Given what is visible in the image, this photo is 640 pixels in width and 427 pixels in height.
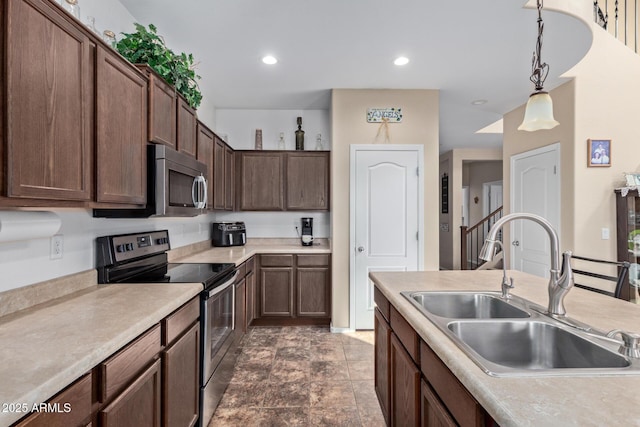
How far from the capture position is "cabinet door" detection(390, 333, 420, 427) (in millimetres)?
1289

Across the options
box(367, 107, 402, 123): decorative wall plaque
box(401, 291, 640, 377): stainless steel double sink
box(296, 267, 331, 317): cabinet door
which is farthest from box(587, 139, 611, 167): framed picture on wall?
box(296, 267, 331, 317): cabinet door

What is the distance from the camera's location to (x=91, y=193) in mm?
1366

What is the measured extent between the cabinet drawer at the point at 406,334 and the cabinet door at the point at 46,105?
150cm

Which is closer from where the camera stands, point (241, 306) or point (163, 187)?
point (163, 187)

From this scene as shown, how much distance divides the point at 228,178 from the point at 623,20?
15.1 feet

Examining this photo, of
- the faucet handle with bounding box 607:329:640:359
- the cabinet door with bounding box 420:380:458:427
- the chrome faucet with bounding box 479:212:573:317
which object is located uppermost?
the chrome faucet with bounding box 479:212:573:317

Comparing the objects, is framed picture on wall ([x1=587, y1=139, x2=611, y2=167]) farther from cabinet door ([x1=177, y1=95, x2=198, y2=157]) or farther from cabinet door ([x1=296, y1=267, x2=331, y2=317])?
cabinet door ([x1=177, y1=95, x2=198, y2=157])

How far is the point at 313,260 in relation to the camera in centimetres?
367

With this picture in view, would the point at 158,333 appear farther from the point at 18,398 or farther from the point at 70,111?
the point at 70,111

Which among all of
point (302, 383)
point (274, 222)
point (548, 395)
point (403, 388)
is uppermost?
point (274, 222)

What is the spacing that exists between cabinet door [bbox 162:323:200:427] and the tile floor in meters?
0.38

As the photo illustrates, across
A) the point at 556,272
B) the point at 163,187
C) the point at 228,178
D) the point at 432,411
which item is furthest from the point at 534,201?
the point at 163,187

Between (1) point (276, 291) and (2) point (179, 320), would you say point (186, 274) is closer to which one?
(2) point (179, 320)

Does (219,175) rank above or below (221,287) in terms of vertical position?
above
